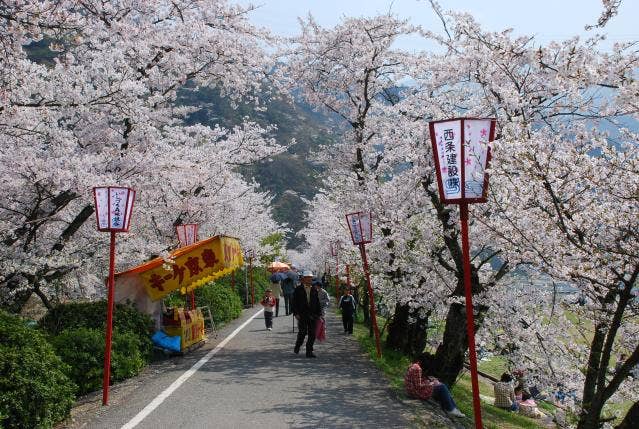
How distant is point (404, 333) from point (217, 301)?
711cm

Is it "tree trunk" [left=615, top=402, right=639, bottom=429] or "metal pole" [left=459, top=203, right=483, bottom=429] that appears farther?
"tree trunk" [left=615, top=402, right=639, bottom=429]

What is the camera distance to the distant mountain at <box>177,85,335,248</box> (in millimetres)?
107938

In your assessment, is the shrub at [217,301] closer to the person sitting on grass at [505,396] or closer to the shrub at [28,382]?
the person sitting on grass at [505,396]

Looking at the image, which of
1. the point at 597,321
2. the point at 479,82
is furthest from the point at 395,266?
the point at 597,321

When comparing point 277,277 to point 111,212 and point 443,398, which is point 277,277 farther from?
point 111,212

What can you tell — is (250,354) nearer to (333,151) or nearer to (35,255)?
(35,255)

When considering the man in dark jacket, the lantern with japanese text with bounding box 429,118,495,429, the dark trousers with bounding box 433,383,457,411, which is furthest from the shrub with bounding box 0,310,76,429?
the man in dark jacket

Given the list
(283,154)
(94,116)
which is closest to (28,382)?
(94,116)

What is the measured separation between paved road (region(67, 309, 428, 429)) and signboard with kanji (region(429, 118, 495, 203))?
3.15 m

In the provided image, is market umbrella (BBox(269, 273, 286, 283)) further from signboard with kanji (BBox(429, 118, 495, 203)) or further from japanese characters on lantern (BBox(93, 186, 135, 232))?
signboard with kanji (BBox(429, 118, 495, 203))

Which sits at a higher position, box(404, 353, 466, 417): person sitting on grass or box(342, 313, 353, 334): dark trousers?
box(342, 313, 353, 334): dark trousers

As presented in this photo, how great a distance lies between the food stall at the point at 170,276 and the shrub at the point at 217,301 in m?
5.71

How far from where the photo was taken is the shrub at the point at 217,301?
1872 centimetres

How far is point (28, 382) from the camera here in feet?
19.8
